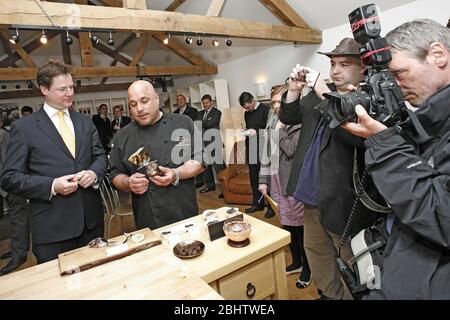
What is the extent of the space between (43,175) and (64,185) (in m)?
0.18

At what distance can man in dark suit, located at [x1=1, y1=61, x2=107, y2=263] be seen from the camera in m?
1.39

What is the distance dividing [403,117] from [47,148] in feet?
5.24

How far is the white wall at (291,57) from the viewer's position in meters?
2.87

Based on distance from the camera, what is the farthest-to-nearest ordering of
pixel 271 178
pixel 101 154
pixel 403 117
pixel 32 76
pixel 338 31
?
pixel 32 76, pixel 338 31, pixel 271 178, pixel 101 154, pixel 403 117

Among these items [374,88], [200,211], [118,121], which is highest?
[118,121]

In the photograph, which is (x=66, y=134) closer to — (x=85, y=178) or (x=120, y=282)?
(x=85, y=178)

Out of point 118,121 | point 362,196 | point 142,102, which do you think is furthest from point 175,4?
point 362,196

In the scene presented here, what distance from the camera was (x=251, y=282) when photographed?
1080mm

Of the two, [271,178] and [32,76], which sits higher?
[32,76]

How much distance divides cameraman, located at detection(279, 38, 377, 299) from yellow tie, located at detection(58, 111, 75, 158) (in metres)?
1.21

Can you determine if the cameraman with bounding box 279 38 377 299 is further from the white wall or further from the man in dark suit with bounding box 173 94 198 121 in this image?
the man in dark suit with bounding box 173 94 198 121

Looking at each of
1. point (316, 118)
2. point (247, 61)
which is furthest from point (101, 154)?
point (247, 61)
